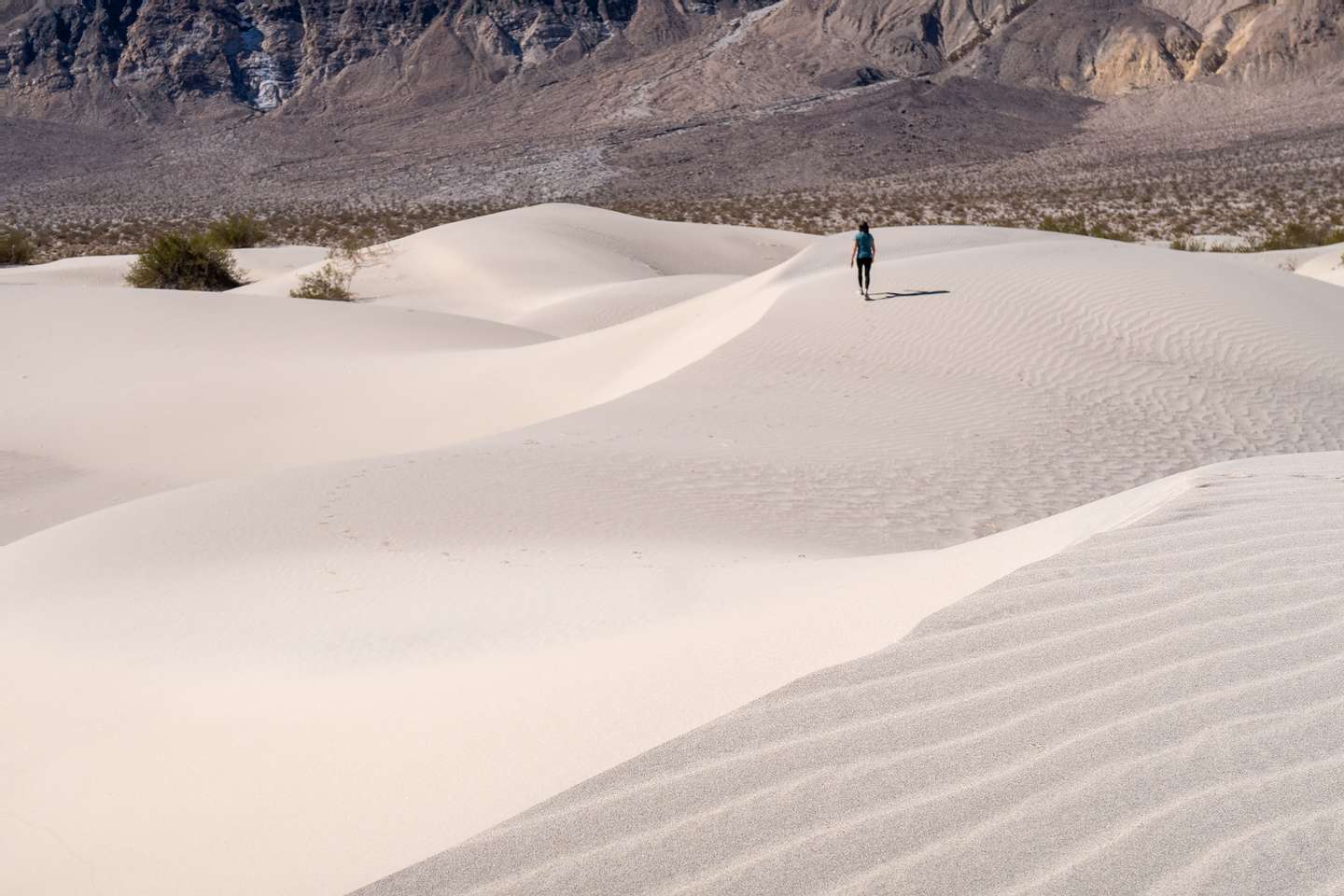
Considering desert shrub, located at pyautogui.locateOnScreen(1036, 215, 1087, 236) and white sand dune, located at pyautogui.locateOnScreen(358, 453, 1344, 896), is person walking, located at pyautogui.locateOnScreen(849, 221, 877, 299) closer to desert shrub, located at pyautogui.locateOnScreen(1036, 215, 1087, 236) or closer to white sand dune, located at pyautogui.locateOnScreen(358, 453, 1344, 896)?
white sand dune, located at pyautogui.locateOnScreen(358, 453, 1344, 896)

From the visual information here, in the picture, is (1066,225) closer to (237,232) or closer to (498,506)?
(237,232)

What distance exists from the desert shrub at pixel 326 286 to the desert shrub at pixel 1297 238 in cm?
2112

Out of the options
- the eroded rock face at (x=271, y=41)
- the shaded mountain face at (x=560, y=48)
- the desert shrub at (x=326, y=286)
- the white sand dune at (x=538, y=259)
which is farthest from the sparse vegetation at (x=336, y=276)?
the eroded rock face at (x=271, y=41)

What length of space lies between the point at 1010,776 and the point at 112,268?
97.1 ft

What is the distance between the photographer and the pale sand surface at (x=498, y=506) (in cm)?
364

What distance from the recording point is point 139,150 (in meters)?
87.8

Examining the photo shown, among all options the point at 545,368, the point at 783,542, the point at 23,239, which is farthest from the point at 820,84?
the point at 783,542

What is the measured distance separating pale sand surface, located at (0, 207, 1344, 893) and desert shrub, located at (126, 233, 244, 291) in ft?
29.7

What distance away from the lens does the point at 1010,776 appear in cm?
282

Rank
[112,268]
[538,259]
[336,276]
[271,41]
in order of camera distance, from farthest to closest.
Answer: [271,41]
[538,259]
[112,268]
[336,276]

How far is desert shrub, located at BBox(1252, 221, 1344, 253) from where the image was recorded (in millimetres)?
29797

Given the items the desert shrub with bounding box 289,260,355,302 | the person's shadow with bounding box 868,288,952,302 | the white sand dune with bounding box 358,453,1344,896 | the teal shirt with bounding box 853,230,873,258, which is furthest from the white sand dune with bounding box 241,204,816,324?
the white sand dune with bounding box 358,453,1344,896

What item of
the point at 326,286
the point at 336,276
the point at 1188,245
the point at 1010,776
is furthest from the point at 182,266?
the point at 1010,776

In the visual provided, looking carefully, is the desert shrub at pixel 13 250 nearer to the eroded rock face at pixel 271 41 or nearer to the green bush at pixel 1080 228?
the green bush at pixel 1080 228
